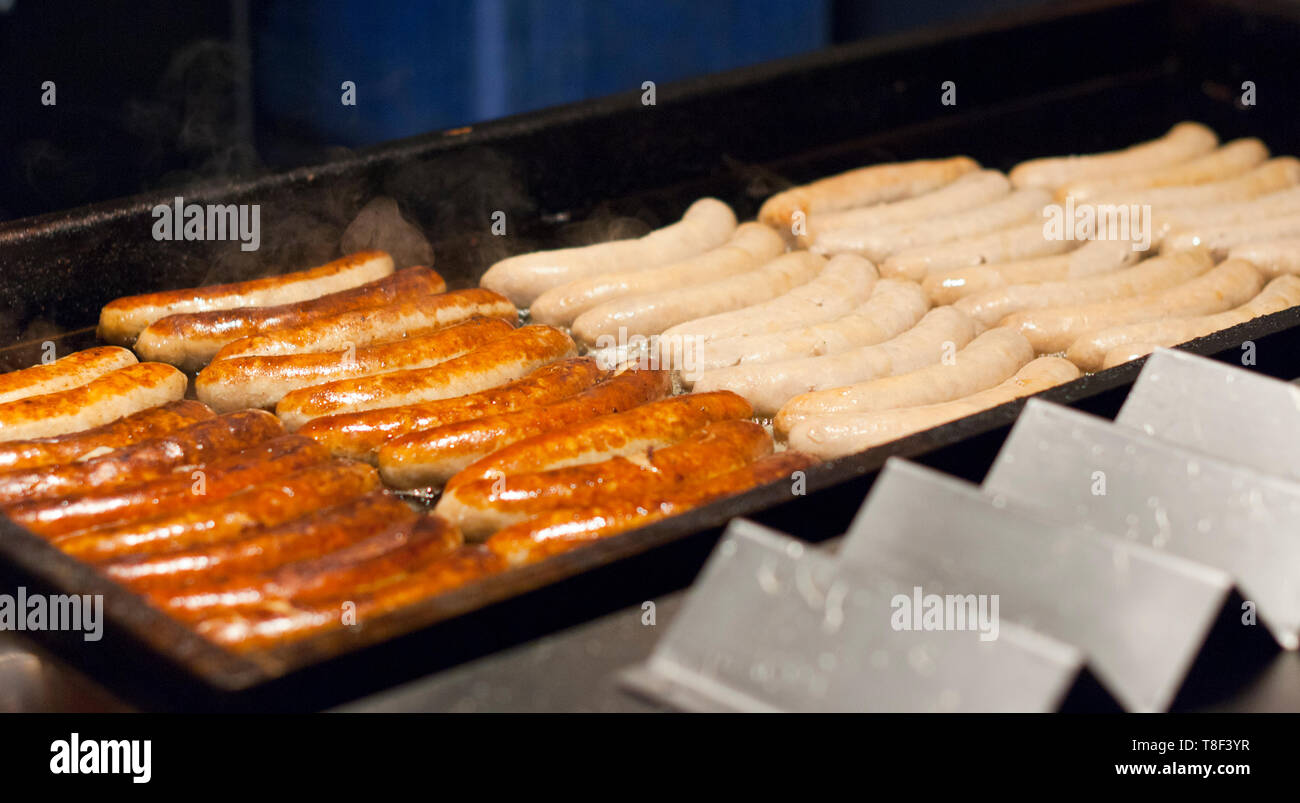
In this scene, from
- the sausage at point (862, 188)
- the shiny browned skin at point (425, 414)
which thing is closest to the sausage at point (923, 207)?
the sausage at point (862, 188)

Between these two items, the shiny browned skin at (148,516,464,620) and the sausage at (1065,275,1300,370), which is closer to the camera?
the shiny browned skin at (148,516,464,620)

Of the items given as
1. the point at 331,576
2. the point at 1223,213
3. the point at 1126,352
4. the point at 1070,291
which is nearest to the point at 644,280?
the point at 1070,291

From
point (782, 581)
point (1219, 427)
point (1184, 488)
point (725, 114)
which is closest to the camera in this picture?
point (782, 581)

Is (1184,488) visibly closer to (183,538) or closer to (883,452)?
(883,452)

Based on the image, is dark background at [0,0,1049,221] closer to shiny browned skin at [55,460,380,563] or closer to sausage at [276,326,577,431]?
sausage at [276,326,577,431]

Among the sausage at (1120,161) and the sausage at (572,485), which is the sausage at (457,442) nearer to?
the sausage at (572,485)

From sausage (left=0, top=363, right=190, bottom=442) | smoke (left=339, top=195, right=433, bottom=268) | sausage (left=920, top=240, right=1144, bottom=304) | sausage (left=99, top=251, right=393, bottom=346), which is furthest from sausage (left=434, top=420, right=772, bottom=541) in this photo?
smoke (left=339, top=195, right=433, bottom=268)
